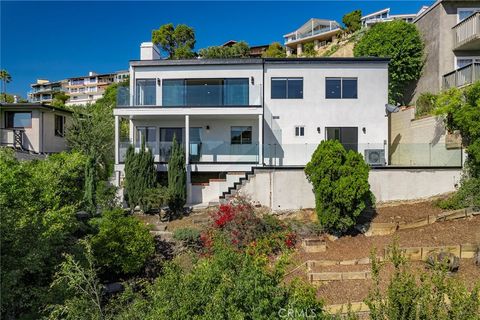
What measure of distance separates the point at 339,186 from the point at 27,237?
1020cm

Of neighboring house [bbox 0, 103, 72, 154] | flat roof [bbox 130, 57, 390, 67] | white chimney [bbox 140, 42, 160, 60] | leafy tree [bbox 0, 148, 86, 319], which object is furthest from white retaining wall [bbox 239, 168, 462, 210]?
neighboring house [bbox 0, 103, 72, 154]

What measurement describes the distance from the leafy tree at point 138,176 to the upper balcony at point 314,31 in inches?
2334

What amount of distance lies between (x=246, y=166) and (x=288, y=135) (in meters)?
3.19

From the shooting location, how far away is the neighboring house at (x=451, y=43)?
20.3 metres

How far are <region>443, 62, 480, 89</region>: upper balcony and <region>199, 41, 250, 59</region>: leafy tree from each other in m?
29.2

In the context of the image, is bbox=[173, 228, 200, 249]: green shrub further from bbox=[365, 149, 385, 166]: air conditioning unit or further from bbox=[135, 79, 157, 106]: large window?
bbox=[365, 149, 385, 166]: air conditioning unit

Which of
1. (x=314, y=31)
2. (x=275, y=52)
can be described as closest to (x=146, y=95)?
(x=275, y=52)

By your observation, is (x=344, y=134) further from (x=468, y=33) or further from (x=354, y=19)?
(x=354, y=19)

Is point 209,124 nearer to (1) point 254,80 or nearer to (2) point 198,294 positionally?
(1) point 254,80

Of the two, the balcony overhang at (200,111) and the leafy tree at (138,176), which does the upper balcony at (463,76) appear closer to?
the balcony overhang at (200,111)

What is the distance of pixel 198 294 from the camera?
5559mm

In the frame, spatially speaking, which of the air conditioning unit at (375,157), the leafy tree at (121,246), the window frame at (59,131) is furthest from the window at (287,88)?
the window frame at (59,131)

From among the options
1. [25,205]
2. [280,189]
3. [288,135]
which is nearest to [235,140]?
[288,135]

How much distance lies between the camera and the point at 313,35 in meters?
71.4
